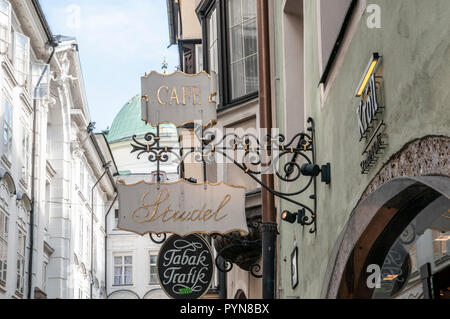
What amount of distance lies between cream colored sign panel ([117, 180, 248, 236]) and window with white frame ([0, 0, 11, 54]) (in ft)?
53.6

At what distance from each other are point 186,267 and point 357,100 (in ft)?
27.4

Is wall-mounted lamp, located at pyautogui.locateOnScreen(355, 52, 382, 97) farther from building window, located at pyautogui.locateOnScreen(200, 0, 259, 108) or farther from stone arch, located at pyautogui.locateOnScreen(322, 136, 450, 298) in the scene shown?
building window, located at pyautogui.locateOnScreen(200, 0, 259, 108)

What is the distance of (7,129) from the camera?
25344 mm

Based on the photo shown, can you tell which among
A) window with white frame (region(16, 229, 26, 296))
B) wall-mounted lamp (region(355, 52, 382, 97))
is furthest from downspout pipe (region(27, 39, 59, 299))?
wall-mounted lamp (region(355, 52, 382, 97))

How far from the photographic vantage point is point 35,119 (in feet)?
98.1

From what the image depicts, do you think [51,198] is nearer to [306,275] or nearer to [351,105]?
[306,275]

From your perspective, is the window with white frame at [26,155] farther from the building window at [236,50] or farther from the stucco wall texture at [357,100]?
the stucco wall texture at [357,100]

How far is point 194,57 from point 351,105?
55.4ft

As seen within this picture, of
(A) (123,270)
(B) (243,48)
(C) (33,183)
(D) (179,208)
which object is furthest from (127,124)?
(D) (179,208)

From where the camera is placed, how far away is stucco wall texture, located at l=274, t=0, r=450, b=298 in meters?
4.06

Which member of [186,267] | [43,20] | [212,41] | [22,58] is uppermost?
[43,20]

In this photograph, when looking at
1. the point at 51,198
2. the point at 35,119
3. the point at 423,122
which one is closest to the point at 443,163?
the point at 423,122

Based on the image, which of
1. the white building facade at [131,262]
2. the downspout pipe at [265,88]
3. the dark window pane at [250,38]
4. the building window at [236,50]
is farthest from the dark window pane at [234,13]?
the white building facade at [131,262]

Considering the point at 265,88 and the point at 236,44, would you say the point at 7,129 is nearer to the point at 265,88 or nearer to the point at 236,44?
the point at 236,44
